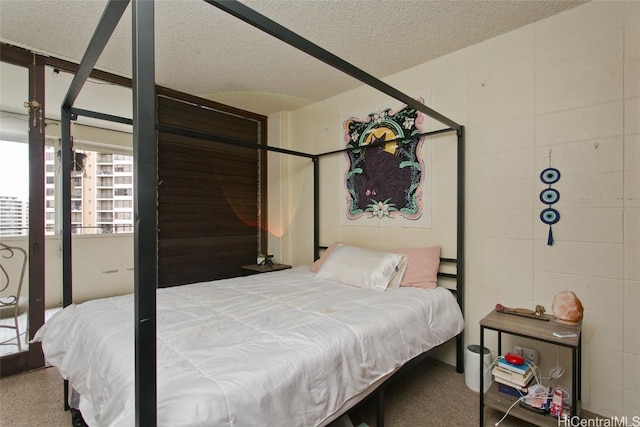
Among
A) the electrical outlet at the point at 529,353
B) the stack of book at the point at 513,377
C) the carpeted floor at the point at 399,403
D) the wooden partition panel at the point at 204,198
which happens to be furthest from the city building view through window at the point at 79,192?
the electrical outlet at the point at 529,353

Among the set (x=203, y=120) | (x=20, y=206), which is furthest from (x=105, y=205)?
(x=203, y=120)

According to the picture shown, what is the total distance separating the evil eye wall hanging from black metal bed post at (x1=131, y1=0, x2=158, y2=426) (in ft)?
7.31

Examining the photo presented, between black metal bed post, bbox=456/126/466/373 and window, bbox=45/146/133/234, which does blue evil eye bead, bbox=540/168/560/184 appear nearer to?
black metal bed post, bbox=456/126/466/373

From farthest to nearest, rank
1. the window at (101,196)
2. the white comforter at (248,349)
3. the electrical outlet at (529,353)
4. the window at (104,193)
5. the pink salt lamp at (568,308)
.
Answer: the window at (104,193) < the window at (101,196) < the electrical outlet at (529,353) < the pink salt lamp at (568,308) < the white comforter at (248,349)

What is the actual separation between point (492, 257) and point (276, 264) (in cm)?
226

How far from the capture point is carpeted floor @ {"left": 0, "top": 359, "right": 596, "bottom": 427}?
5.93 feet

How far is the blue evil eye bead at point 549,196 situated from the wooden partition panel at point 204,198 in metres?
2.87

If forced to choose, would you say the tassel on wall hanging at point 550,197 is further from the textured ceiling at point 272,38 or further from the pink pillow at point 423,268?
the textured ceiling at point 272,38

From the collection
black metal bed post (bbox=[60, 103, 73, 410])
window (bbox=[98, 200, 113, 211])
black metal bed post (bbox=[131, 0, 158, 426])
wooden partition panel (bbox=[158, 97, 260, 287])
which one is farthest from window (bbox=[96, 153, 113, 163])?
black metal bed post (bbox=[131, 0, 158, 426])

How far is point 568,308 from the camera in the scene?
1.76 metres

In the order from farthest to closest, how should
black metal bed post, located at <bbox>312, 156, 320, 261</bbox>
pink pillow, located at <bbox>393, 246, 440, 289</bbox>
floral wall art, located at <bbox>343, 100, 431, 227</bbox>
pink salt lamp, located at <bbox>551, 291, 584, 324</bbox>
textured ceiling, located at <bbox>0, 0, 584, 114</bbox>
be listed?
black metal bed post, located at <bbox>312, 156, 320, 261</bbox> → floral wall art, located at <bbox>343, 100, 431, 227</bbox> → pink pillow, located at <bbox>393, 246, 440, 289</bbox> → textured ceiling, located at <bbox>0, 0, 584, 114</bbox> → pink salt lamp, located at <bbox>551, 291, 584, 324</bbox>

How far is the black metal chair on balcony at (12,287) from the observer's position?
2.38m

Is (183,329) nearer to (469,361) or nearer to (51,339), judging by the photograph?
(51,339)

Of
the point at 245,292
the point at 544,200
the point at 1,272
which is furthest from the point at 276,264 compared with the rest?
the point at 544,200
